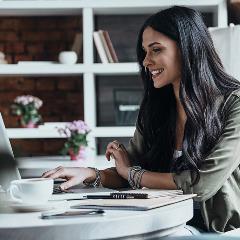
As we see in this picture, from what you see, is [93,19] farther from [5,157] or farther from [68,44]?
[5,157]

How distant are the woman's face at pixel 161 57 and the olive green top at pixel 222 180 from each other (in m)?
0.20

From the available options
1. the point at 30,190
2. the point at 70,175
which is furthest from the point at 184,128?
the point at 30,190

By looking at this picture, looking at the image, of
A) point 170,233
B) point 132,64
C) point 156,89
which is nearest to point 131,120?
point 132,64

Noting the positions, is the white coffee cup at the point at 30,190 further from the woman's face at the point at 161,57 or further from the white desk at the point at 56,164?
the white desk at the point at 56,164

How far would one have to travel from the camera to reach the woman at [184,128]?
1479 mm

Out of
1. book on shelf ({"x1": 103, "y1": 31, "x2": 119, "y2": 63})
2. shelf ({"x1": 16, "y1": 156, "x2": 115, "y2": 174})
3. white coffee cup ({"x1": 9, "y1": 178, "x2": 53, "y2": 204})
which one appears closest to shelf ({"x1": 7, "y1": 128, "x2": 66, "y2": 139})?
shelf ({"x1": 16, "y1": 156, "x2": 115, "y2": 174})

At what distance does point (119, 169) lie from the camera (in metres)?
1.62

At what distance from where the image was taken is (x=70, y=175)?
1548 mm

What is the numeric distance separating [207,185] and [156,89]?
1.55 ft

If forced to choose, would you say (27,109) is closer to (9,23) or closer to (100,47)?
(100,47)

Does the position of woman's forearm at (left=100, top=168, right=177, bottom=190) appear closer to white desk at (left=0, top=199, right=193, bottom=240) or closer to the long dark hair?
the long dark hair

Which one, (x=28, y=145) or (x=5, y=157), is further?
(x=28, y=145)

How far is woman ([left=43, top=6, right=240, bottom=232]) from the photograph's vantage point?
58.2 inches

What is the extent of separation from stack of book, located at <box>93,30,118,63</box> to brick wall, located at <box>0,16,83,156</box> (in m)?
0.66
